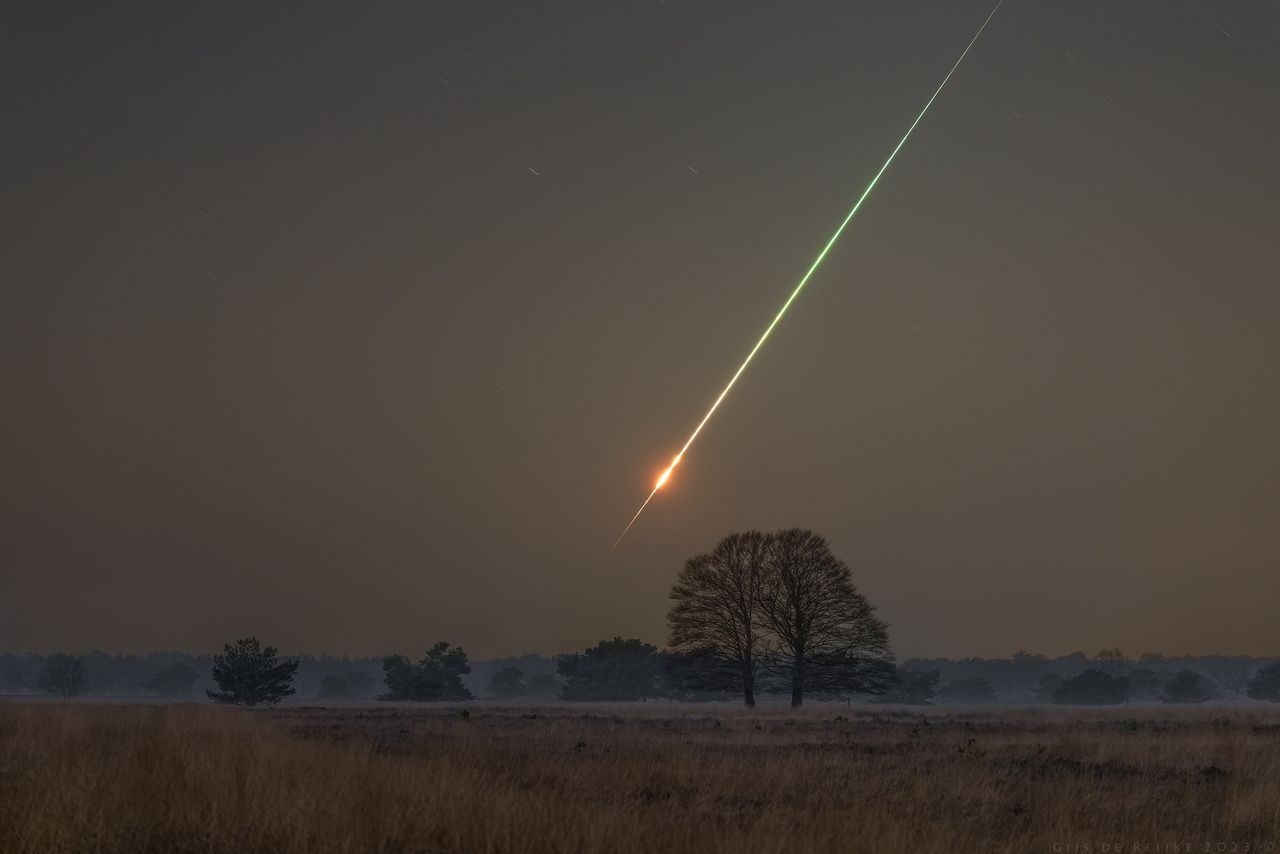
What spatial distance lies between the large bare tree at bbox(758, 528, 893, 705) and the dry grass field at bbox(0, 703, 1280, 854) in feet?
94.7

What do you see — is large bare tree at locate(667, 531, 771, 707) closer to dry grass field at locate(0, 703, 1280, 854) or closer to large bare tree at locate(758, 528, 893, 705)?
large bare tree at locate(758, 528, 893, 705)

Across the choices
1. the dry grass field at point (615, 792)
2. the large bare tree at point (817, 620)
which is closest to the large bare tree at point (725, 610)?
the large bare tree at point (817, 620)

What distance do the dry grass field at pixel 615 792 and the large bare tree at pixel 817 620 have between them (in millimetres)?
28854

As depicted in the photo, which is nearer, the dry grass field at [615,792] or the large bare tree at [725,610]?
the dry grass field at [615,792]

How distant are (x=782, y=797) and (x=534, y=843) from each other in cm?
743

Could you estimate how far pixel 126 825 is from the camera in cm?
1129

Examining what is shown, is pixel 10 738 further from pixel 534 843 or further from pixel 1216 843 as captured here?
pixel 1216 843

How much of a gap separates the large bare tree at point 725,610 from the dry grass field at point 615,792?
30785 millimetres

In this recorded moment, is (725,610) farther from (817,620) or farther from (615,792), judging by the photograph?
(615,792)

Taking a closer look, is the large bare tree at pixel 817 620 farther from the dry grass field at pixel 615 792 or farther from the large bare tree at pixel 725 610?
the dry grass field at pixel 615 792

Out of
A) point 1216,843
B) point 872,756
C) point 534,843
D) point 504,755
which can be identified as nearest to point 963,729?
point 872,756

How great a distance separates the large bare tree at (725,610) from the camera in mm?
59812

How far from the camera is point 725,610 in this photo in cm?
6084

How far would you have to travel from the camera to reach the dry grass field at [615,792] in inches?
423
